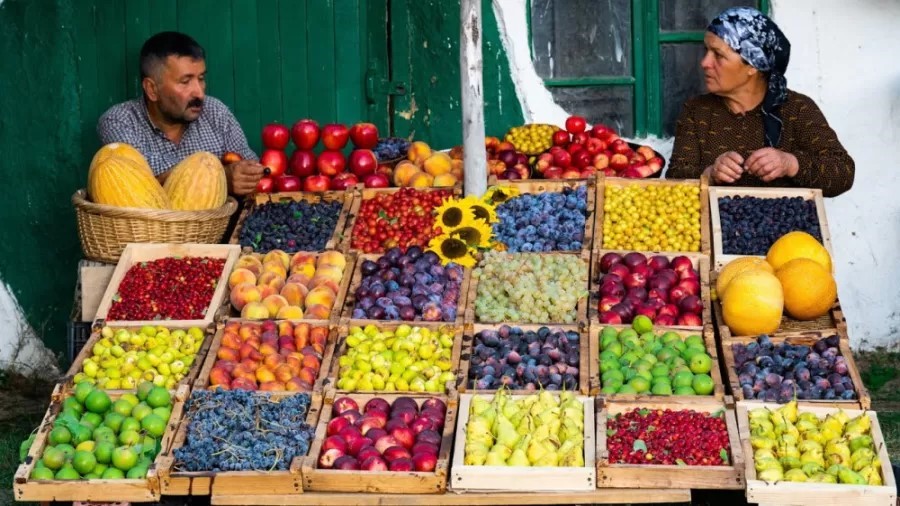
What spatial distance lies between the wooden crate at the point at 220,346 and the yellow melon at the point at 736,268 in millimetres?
1499

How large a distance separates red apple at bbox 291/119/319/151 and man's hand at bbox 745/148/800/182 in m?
1.97

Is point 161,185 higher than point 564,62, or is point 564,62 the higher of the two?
point 564,62

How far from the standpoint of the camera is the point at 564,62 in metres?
6.67

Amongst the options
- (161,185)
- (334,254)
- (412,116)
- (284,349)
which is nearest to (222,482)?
(284,349)

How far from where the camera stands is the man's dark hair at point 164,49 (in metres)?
5.90

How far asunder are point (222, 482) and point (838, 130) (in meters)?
3.85

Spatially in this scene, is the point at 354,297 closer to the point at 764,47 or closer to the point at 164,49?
the point at 164,49

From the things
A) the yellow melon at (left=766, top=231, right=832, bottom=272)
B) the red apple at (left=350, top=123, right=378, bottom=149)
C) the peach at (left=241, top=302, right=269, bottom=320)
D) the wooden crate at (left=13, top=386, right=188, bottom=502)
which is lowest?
the wooden crate at (left=13, top=386, right=188, bottom=502)

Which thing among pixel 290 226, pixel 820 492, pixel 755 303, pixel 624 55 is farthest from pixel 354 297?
pixel 624 55

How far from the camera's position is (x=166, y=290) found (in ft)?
16.9

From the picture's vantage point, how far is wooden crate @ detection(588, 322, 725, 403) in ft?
14.5

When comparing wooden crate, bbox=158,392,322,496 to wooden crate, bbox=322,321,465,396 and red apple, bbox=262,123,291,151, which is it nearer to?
wooden crate, bbox=322,321,465,396

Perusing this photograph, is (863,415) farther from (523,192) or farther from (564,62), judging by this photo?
(564,62)

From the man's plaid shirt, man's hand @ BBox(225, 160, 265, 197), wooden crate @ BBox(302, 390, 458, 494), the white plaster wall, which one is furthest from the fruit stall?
the white plaster wall
